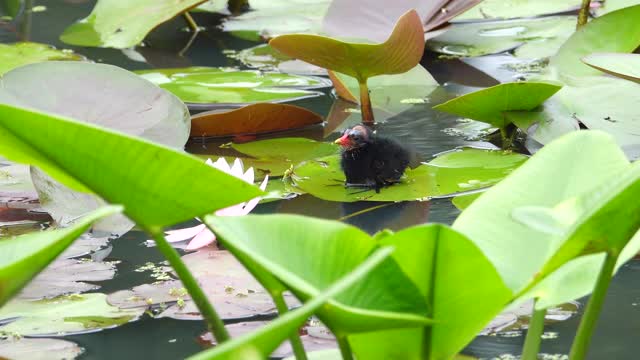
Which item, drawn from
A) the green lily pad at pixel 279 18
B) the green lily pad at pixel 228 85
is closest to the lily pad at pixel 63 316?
the green lily pad at pixel 228 85

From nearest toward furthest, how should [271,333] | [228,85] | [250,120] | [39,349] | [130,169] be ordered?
[271,333], [130,169], [39,349], [250,120], [228,85]

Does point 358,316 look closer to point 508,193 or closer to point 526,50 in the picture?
point 508,193

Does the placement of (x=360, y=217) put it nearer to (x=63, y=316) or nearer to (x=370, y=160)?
(x=370, y=160)

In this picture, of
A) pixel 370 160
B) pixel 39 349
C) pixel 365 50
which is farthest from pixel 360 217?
pixel 39 349

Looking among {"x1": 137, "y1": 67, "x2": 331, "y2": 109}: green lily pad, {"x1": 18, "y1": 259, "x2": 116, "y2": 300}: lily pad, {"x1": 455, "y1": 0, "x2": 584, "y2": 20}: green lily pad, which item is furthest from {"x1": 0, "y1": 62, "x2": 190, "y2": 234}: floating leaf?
{"x1": 455, "y1": 0, "x2": 584, "y2": 20}: green lily pad

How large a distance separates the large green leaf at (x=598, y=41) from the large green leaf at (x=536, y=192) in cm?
138

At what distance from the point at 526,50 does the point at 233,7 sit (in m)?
1.26

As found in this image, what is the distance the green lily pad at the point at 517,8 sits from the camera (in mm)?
3104

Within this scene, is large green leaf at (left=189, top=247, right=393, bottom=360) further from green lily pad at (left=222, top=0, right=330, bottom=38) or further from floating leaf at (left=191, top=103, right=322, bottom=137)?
green lily pad at (left=222, top=0, right=330, bottom=38)

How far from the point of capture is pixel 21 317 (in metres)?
1.36

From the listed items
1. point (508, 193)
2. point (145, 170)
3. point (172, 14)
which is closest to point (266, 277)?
point (145, 170)

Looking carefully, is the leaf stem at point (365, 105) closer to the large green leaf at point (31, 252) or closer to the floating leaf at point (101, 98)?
the floating leaf at point (101, 98)

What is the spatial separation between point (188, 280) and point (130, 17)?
215 cm

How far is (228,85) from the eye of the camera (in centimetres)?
254
